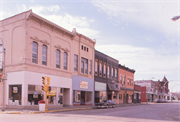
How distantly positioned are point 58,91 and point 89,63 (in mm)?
10479

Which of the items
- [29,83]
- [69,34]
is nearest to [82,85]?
[69,34]

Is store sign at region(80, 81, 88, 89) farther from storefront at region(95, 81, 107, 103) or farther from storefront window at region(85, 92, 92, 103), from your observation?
storefront at region(95, 81, 107, 103)

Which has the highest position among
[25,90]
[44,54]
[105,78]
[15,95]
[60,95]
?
[44,54]

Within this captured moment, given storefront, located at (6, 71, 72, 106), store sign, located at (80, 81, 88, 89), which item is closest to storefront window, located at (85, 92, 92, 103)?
store sign, located at (80, 81, 88, 89)

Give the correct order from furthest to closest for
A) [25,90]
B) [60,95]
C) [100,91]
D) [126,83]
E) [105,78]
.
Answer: [126,83] < [105,78] < [100,91] < [60,95] < [25,90]

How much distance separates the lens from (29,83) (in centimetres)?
2400

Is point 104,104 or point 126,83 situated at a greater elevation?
point 126,83

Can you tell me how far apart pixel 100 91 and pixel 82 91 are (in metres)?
6.73

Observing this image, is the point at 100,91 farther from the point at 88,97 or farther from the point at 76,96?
the point at 76,96

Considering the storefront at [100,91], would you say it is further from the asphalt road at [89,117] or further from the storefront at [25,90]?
the asphalt road at [89,117]

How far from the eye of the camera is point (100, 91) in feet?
136

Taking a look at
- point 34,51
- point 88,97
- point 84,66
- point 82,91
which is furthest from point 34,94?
point 88,97

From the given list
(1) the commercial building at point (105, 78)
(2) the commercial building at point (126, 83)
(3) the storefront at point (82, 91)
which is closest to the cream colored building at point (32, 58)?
(3) the storefront at point (82, 91)

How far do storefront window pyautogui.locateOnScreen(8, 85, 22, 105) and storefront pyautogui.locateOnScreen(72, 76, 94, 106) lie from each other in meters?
10.5
